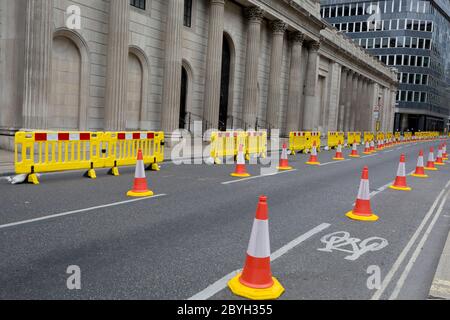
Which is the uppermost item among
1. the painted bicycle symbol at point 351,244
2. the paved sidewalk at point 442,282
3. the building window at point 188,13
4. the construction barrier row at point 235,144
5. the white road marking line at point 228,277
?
the building window at point 188,13

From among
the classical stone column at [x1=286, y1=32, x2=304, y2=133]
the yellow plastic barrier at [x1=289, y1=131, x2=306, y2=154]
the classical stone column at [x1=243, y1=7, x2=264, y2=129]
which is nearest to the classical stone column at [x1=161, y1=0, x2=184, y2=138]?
the yellow plastic barrier at [x1=289, y1=131, x2=306, y2=154]

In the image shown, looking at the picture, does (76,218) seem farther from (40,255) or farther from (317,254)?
(317,254)

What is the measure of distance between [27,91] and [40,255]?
1103 centimetres

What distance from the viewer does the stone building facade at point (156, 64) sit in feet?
48.5

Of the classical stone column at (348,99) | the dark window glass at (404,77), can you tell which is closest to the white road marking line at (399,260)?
the classical stone column at (348,99)

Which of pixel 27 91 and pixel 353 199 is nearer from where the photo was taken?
pixel 353 199

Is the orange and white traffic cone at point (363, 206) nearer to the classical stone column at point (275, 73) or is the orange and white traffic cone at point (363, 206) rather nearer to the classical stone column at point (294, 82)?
the classical stone column at point (275, 73)

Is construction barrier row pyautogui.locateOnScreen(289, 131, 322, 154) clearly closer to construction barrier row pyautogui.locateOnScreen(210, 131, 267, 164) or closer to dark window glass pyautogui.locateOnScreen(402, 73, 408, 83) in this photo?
construction barrier row pyautogui.locateOnScreen(210, 131, 267, 164)

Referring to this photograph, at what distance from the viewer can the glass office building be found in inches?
3177

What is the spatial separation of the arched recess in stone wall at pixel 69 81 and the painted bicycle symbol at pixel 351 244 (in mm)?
13185

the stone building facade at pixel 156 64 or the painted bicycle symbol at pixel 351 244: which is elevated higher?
the stone building facade at pixel 156 64

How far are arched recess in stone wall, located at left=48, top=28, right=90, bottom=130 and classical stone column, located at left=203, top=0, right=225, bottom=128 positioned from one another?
8.04m
